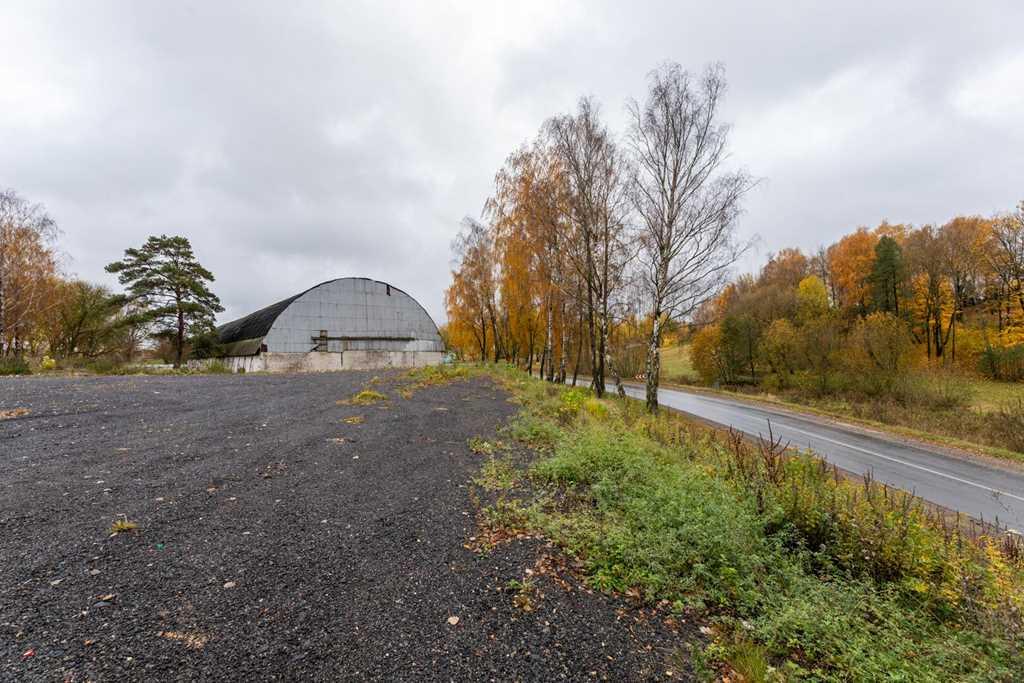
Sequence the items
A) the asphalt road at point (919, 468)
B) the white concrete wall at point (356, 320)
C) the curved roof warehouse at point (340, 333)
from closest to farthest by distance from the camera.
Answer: the asphalt road at point (919, 468), the curved roof warehouse at point (340, 333), the white concrete wall at point (356, 320)

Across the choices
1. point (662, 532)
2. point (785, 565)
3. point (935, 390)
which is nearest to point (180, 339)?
point (662, 532)

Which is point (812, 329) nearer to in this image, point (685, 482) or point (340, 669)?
point (685, 482)

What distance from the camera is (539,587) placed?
9.60 feet

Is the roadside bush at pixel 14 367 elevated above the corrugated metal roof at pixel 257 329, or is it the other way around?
the corrugated metal roof at pixel 257 329

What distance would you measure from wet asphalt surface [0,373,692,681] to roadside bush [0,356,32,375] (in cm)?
1706

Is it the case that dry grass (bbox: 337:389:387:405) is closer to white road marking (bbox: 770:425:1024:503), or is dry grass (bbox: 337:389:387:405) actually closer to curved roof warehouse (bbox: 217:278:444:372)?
white road marking (bbox: 770:425:1024:503)

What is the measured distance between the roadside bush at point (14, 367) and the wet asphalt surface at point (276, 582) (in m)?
17.1

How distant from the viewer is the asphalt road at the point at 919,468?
767 centimetres

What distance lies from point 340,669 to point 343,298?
99.9ft

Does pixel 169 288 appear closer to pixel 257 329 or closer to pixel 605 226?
pixel 257 329

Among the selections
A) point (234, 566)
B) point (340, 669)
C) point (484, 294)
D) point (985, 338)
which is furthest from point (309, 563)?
point (985, 338)

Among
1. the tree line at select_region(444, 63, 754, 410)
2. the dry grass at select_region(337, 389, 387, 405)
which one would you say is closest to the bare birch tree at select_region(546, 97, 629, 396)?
the tree line at select_region(444, 63, 754, 410)

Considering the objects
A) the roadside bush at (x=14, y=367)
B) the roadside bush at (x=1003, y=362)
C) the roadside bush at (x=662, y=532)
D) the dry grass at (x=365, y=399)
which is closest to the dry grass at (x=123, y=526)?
the roadside bush at (x=662, y=532)

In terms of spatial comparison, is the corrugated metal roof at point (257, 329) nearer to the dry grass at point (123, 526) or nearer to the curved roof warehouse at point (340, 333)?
the curved roof warehouse at point (340, 333)
